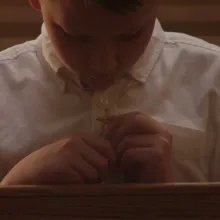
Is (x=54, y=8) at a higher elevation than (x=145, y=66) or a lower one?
higher

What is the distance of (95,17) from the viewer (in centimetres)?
55

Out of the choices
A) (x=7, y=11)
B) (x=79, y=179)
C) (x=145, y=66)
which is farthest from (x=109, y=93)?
(x=7, y=11)

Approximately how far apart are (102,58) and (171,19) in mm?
492

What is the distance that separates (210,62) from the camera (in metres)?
0.74

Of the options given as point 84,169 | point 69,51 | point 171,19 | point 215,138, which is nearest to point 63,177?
point 84,169

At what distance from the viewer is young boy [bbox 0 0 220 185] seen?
557 millimetres

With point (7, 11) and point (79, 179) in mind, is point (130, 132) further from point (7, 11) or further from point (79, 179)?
point (7, 11)

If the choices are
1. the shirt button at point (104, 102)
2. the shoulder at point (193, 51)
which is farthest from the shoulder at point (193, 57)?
the shirt button at point (104, 102)

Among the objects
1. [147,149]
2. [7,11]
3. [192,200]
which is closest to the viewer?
[192,200]

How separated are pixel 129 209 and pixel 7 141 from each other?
27cm

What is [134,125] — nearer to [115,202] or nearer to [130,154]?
[130,154]

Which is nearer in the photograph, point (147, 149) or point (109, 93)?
point (147, 149)

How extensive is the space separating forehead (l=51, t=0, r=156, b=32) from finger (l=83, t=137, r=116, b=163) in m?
0.10

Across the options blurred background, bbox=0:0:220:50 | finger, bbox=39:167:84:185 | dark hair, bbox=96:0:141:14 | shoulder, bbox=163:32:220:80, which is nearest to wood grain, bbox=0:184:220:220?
finger, bbox=39:167:84:185
